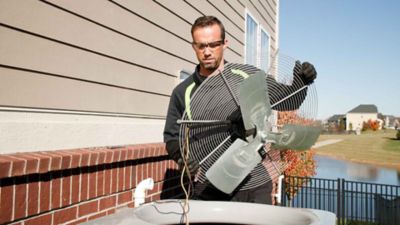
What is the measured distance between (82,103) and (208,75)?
4.01 feet

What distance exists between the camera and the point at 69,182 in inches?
104

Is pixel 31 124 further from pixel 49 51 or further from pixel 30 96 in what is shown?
pixel 49 51

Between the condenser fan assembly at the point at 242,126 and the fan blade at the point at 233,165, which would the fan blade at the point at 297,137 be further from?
the fan blade at the point at 233,165

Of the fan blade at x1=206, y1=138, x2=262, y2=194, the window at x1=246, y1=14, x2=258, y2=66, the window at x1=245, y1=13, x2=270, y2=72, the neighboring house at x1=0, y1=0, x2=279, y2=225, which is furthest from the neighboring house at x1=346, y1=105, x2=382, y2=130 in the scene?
the fan blade at x1=206, y1=138, x2=262, y2=194

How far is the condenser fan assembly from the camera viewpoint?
2.20 metres

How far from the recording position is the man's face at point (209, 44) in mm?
2389

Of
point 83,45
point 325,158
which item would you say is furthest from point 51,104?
point 325,158

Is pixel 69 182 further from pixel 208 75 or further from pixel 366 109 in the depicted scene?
pixel 366 109

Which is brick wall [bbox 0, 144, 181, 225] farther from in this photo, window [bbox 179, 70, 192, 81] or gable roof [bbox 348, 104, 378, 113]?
gable roof [bbox 348, 104, 378, 113]

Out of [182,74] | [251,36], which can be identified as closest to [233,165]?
[182,74]

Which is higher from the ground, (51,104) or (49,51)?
(49,51)

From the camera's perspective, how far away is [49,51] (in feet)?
9.65

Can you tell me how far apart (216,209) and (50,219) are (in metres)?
1.03

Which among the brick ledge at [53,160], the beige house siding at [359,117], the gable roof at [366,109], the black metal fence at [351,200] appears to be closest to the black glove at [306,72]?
the brick ledge at [53,160]
